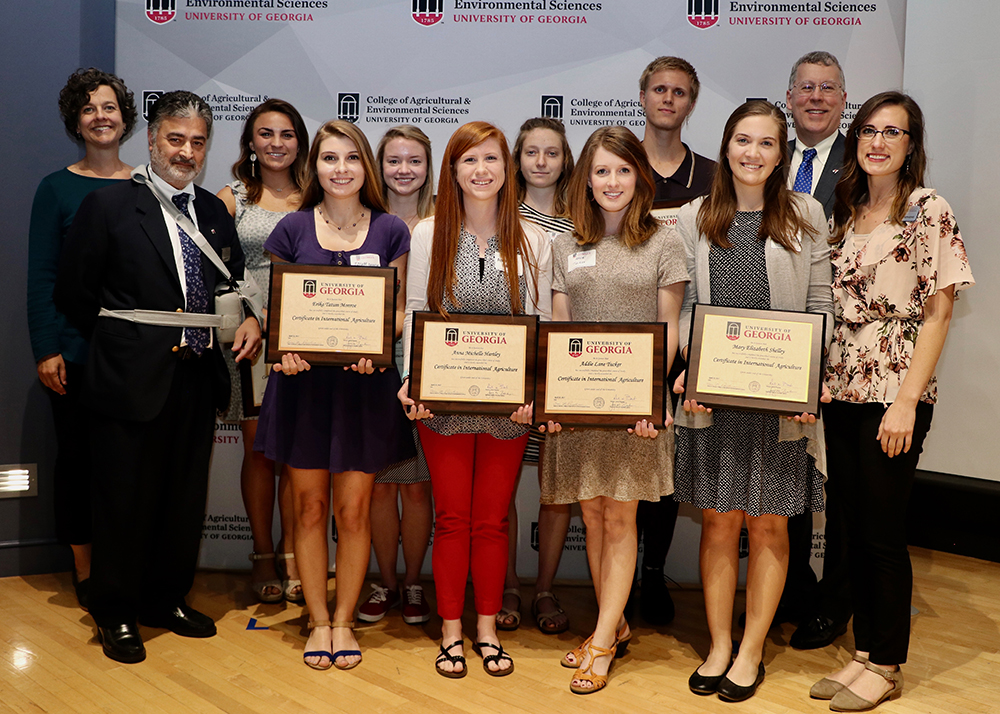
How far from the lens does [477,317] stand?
272 centimetres

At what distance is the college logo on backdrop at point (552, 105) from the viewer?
3975mm

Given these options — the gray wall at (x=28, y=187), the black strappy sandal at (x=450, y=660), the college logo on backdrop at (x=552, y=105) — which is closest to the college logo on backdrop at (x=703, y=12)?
the college logo on backdrop at (x=552, y=105)

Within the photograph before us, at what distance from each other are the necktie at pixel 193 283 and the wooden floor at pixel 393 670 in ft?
4.01

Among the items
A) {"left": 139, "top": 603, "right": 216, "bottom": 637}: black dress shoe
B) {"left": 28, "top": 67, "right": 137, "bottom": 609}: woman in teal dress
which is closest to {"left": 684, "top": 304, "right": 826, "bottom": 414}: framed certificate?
{"left": 139, "top": 603, "right": 216, "bottom": 637}: black dress shoe

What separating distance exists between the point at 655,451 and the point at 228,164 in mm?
2661

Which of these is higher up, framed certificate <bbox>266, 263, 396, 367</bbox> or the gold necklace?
the gold necklace

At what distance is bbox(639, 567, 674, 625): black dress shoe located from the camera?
3.57 meters

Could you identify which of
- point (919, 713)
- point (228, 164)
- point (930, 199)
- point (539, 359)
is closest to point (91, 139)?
point (228, 164)

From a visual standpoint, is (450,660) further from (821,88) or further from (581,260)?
(821,88)

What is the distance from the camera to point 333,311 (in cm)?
281

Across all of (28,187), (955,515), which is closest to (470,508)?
(28,187)

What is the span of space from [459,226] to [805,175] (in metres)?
1.69

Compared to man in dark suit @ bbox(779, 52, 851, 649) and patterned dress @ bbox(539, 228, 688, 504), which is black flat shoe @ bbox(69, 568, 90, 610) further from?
man in dark suit @ bbox(779, 52, 851, 649)

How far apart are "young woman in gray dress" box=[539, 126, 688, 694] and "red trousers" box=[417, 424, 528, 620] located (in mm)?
181
